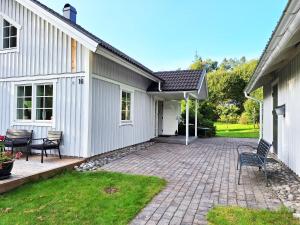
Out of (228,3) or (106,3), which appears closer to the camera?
(106,3)

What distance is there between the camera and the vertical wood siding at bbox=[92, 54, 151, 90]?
8062 mm

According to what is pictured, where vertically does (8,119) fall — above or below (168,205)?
above

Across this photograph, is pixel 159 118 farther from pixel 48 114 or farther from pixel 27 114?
pixel 27 114

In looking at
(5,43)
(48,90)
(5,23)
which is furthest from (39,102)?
(5,23)

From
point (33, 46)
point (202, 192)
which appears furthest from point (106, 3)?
point (202, 192)

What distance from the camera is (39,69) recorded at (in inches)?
326

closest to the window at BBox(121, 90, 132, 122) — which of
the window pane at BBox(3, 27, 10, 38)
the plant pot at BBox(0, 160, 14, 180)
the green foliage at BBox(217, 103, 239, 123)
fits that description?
the window pane at BBox(3, 27, 10, 38)

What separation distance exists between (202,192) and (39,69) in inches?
252

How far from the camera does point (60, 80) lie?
7977mm

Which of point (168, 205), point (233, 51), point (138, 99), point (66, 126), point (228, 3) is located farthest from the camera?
point (233, 51)

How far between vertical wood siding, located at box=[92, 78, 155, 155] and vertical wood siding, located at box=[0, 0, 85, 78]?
114cm

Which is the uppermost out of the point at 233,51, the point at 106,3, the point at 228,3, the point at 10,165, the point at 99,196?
the point at 233,51

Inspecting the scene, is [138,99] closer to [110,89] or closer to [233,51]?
[110,89]

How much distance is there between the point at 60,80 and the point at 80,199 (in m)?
4.55
